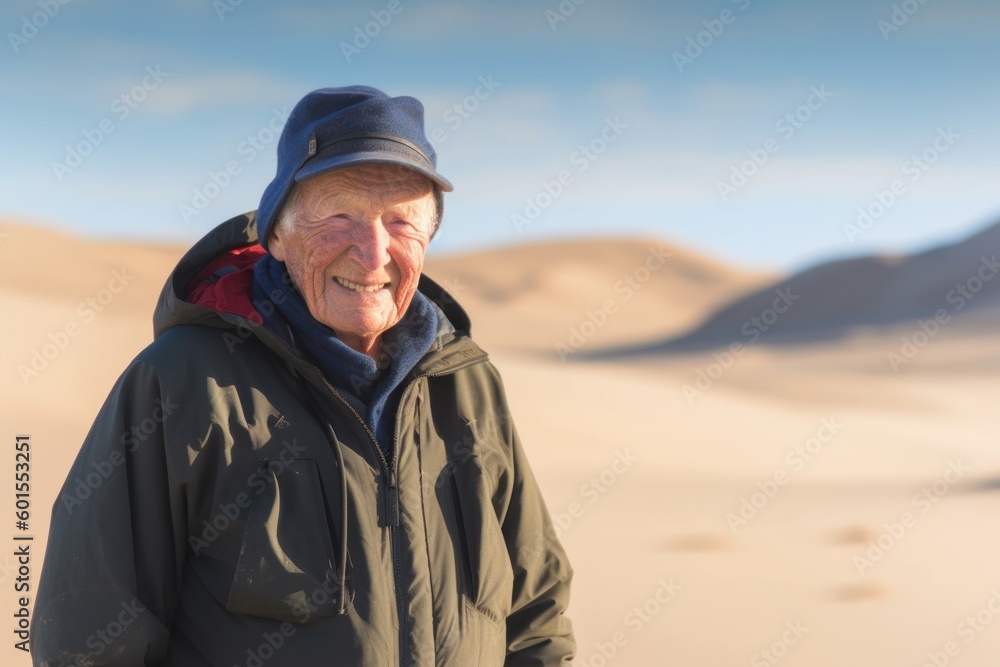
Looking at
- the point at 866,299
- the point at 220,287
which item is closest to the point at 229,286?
the point at 220,287

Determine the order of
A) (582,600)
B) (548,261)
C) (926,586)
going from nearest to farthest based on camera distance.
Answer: (582,600) → (926,586) → (548,261)

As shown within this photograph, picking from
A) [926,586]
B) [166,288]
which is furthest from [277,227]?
[926,586]

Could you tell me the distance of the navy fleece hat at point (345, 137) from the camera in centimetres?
214

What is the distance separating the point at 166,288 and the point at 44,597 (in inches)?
25.5

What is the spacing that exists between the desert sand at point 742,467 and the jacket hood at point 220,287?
395 cm

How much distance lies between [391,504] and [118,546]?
51cm

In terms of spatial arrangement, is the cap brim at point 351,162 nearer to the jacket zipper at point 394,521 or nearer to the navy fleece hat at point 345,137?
the navy fleece hat at point 345,137

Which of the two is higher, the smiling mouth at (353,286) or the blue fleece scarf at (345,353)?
the smiling mouth at (353,286)

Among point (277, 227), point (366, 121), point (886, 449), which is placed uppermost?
point (886, 449)

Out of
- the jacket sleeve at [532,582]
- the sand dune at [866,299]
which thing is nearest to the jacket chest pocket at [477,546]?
the jacket sleeve at [532,582]

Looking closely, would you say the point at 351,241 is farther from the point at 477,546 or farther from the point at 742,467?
the point at 742,467

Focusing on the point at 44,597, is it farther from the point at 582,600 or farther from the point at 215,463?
the point at 582,600

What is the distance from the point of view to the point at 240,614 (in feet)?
6.49

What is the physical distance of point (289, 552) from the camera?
6.53 ft
